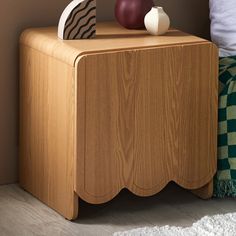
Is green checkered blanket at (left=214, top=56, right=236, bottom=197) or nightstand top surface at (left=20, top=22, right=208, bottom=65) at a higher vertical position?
Result: nightstand top surface at (left=20, top=22, right=208, bottom=65)

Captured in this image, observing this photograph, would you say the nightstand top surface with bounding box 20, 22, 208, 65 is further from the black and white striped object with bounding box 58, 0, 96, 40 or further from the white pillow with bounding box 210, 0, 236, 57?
the white pillow with bounding box 210, 0, 236, 57

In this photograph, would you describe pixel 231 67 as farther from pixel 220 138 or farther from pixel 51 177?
pixel 51 177

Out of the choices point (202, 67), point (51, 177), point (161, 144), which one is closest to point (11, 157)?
point (51, 177)

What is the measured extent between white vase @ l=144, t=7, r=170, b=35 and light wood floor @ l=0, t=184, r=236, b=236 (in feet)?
1.86

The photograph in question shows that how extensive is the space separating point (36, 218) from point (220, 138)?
68 cm

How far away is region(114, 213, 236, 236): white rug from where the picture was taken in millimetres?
2455

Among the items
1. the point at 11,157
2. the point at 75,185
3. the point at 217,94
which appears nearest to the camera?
the point at 75,185

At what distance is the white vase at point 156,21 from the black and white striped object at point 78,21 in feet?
0.64

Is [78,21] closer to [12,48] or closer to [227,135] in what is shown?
[12,48]

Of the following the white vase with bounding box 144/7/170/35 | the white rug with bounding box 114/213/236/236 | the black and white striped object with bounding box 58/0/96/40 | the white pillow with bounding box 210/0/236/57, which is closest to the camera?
the white rug with bounding box 114/213/236/236

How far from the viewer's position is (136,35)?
271 centimetres

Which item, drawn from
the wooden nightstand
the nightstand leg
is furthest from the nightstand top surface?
the nightstand leg

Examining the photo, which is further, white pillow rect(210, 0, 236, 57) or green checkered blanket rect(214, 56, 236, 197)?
white pillow rect(210, 0, 236, 57)

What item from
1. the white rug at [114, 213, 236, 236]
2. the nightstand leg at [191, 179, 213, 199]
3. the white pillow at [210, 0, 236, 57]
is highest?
the white pillow at [210, 0, 236, 57]
